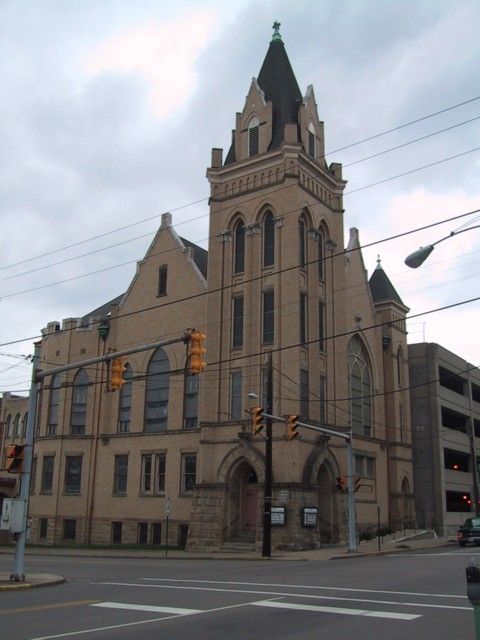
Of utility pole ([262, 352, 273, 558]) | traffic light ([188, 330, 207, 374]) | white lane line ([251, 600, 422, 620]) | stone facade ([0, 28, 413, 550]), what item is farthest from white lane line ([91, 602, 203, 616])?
stone facade ([0, 28, 413, 550])

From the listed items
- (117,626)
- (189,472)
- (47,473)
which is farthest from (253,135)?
(117,626)

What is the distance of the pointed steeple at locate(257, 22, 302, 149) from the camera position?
41.6 metres

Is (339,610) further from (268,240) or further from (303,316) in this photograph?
(268,240)

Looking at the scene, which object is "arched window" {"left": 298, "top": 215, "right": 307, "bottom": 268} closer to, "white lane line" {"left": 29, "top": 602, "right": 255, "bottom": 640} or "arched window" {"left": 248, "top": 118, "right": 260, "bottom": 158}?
"arched window" {"left": 248, "top": 118, "right": 260, "bottom": 158}

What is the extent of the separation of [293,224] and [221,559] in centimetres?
1759

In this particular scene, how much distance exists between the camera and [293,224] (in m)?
38.3

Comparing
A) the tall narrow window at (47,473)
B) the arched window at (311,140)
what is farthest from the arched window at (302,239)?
the tall narrow window at (47,473)

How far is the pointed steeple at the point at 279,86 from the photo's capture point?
41562 millimetres

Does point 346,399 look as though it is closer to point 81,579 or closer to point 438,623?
point 81,579

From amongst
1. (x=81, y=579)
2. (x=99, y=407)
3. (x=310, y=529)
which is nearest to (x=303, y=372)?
(x=310, y=529)

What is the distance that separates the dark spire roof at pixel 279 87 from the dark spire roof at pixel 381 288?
14.6 meters

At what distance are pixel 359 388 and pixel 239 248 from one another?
12027mm

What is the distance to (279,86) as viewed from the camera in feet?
140

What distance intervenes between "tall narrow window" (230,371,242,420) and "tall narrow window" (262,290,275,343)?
8.02ft
